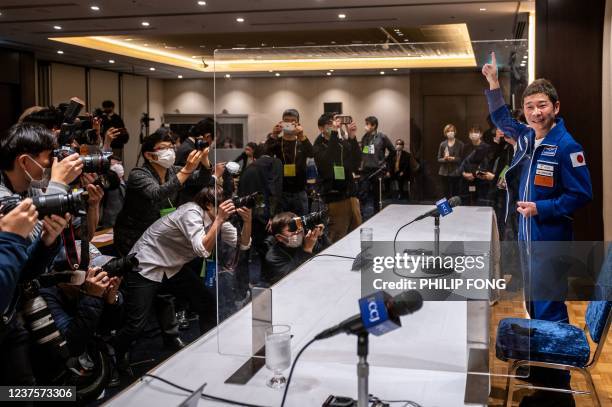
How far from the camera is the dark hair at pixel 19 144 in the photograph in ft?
6.30

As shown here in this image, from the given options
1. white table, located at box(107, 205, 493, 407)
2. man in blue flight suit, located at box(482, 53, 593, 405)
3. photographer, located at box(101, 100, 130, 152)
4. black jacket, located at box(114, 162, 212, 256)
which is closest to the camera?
white table, located at box(107, 205, 493, 407)

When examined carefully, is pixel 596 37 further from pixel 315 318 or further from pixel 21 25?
pixel 21 25

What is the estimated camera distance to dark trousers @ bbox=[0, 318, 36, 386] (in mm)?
1905

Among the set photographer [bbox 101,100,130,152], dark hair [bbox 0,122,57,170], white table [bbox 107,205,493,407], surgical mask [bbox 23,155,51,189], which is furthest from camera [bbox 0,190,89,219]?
photographer [bbox 101,100,130,152]

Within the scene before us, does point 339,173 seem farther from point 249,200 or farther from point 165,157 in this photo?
point 165,157

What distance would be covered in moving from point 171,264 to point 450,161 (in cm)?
178

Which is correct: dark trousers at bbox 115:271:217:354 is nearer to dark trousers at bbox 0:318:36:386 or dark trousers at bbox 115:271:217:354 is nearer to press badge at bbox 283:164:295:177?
dark trousers at bbox 0:318:36:386

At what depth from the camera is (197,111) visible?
14008 millimetres

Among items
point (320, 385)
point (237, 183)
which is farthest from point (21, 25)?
point (320, 385)

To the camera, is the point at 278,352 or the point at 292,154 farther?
Answer: the point at 292,154

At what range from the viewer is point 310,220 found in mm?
1770

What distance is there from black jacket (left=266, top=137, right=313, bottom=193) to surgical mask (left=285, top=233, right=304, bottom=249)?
0.42ft

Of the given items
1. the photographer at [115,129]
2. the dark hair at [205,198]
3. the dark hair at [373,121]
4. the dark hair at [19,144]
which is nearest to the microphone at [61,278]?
the dark hair at [19,144]

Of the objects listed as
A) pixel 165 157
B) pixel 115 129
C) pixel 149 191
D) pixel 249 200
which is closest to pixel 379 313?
pixel 249 200
